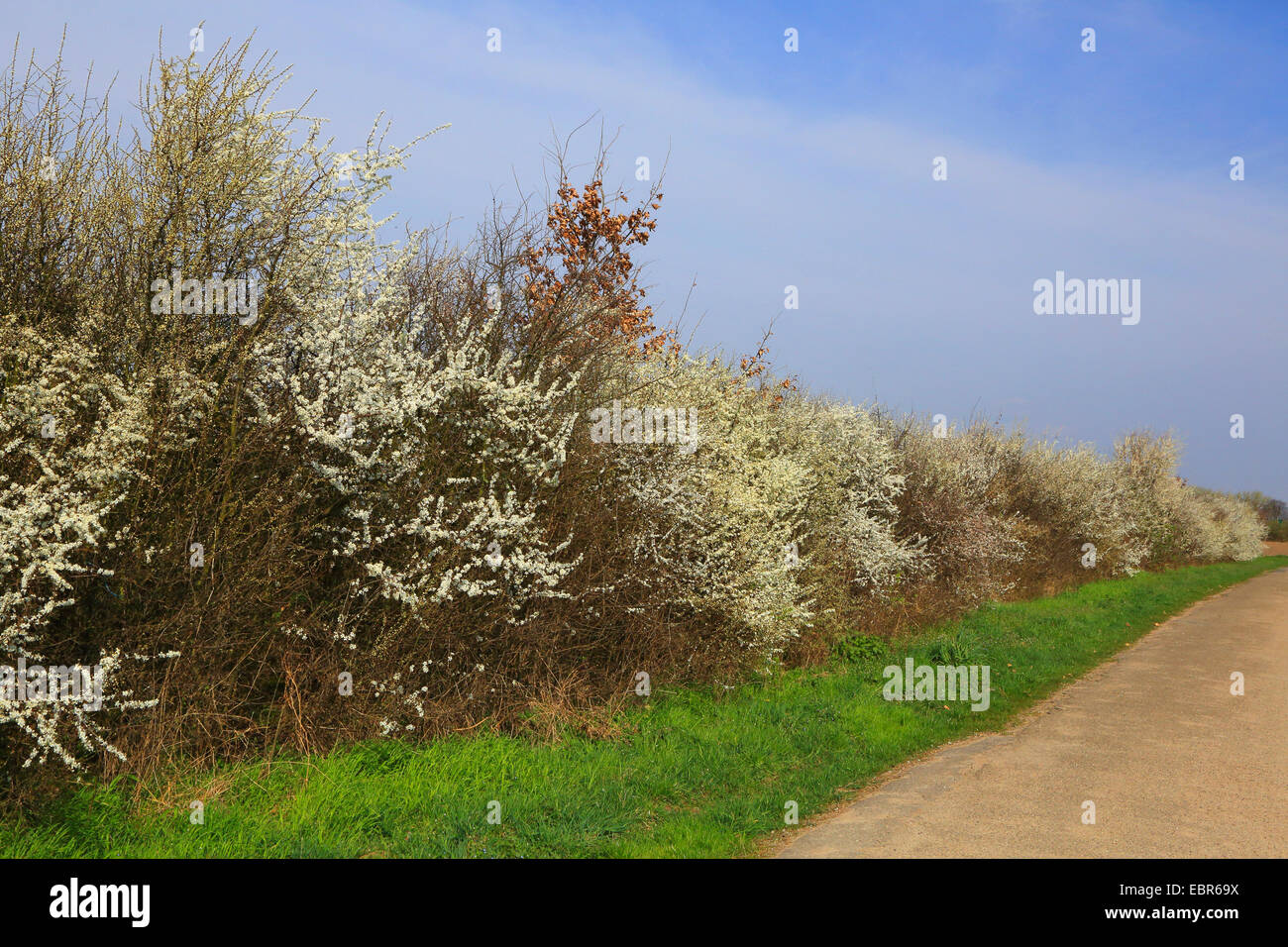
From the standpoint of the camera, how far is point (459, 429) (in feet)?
27.3

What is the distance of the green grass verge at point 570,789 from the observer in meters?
5.70

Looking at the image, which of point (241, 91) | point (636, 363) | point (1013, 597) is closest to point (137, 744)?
point (241, 91)

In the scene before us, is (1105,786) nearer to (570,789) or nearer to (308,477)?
(570,789)

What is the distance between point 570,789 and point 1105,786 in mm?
4470

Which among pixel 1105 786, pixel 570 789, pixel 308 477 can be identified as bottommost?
pixel 1105 786

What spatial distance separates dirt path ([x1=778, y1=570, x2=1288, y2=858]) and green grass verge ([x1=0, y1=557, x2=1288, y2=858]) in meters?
0.53

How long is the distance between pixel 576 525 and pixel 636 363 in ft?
9.85

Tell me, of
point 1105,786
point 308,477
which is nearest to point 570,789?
point 308,477

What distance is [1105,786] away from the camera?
7.71 metres

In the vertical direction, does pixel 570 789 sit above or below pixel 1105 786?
above

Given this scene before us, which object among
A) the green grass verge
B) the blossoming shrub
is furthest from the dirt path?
the blossoming shrub

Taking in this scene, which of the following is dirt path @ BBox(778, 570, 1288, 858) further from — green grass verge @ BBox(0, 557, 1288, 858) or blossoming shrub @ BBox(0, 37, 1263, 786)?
blossoming shrub @ BBox(0, 37, 1263, 786)

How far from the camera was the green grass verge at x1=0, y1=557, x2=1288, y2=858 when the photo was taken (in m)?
5.70
